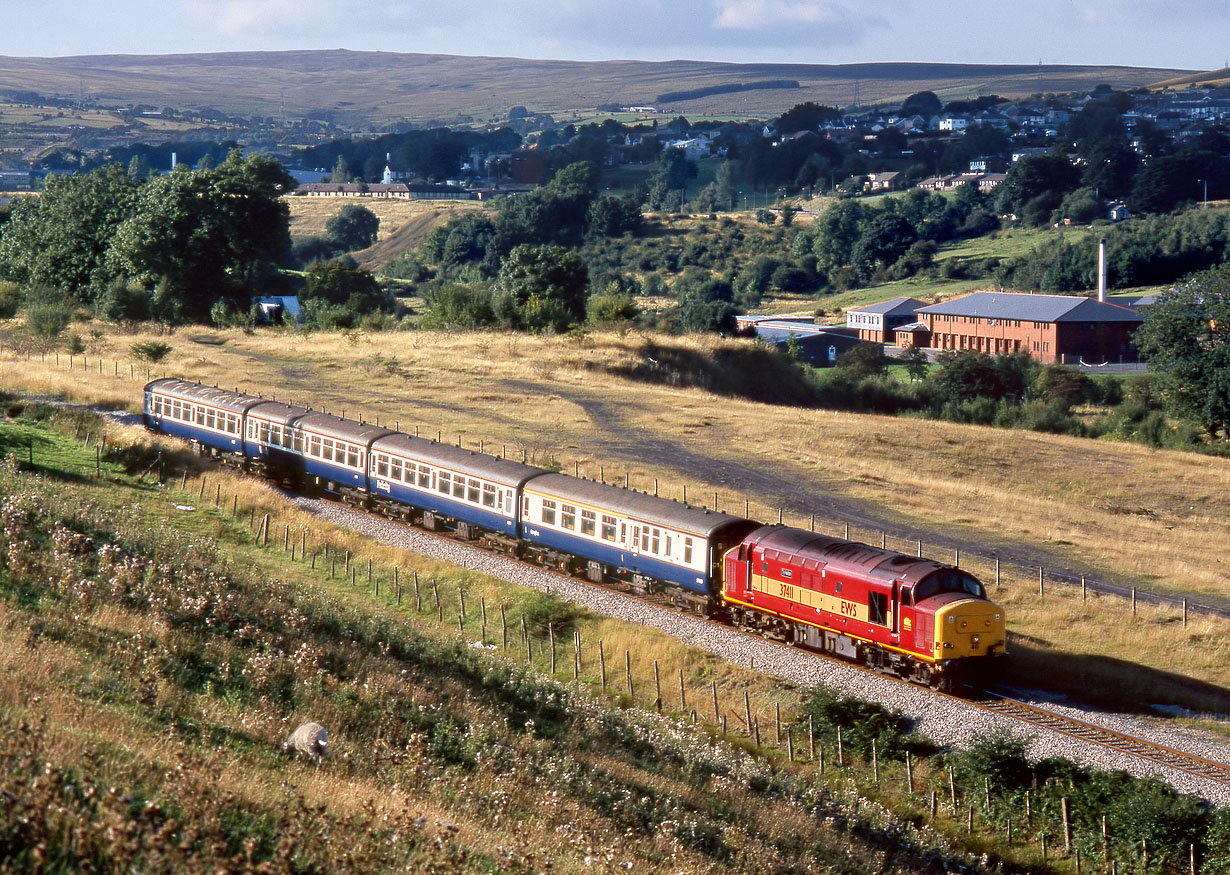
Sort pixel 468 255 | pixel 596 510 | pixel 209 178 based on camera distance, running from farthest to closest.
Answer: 1. pixel 468 255
2. pixel 209 178
3. pixel 596 510

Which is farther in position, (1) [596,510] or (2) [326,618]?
(1) [596,510]

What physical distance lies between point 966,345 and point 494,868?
111m

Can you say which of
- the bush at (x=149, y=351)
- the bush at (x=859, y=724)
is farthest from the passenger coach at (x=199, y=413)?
the bush at (x=859, y=724)

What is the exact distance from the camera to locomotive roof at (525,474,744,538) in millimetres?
28734

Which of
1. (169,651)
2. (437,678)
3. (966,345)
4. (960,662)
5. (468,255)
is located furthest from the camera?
(468,255)

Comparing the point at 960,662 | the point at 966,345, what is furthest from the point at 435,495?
the point at 966,345

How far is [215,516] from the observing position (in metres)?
35.0

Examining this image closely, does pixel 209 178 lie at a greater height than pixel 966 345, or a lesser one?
greater

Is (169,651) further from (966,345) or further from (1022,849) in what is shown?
(966,345)

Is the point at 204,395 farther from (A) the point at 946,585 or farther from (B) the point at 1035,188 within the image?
(B) the point at 1035,188

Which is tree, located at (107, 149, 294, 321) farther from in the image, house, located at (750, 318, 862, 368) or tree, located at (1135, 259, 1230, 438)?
tree, located at (1135, 259, 1230, 438)

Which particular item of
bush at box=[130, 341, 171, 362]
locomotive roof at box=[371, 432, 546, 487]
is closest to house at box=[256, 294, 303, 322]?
bush at box=[130, 341, 171, 362]

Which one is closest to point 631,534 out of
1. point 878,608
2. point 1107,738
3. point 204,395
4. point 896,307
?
point 878,608

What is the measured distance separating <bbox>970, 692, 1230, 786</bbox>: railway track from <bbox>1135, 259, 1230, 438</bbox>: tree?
162ft
